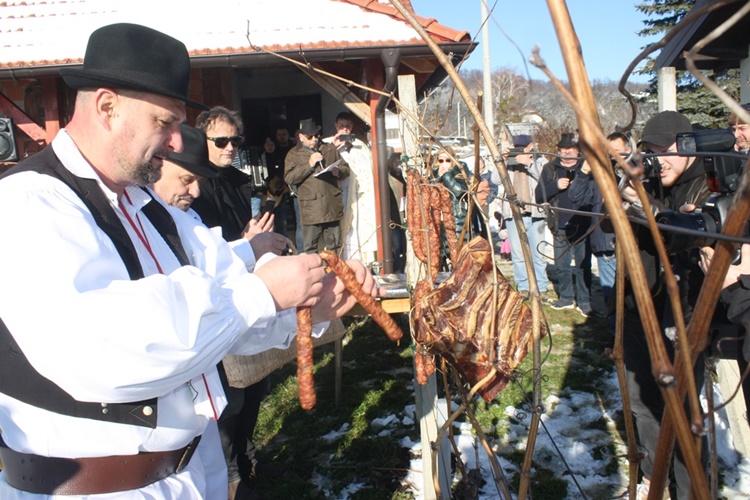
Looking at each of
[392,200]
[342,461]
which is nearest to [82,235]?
[342,461]

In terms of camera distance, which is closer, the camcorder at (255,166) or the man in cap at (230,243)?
the man in cap at (230,243)

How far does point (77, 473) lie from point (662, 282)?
2.53 m

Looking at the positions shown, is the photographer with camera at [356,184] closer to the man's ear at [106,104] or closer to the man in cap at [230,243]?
the man in cap at [230,243]

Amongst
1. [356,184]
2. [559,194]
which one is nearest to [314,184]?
[356,184]

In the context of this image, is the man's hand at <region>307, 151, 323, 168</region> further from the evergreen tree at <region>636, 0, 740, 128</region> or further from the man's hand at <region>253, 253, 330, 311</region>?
the evergreen tree at <region>636, 0, 740, 128</region>

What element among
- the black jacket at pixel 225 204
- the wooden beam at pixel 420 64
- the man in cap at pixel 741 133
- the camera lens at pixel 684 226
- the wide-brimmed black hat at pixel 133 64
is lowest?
the camera lens at pixel 684 226

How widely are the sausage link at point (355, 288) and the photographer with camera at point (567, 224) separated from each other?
126 inches

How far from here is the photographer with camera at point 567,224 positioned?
Result: 19.2 feet

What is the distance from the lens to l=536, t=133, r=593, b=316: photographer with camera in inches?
230

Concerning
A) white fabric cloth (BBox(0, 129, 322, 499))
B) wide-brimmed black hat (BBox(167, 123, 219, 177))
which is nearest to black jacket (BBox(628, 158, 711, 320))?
white fabric cloth (BBox(0, 129, 322, 499))

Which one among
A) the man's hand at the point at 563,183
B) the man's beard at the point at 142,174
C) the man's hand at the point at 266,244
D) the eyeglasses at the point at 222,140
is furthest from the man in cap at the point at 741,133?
the man's beard at the point at 142,174

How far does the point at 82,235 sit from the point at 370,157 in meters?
6.17

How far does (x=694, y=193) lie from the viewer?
280 cm

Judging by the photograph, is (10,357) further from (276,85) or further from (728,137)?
(276,85)
